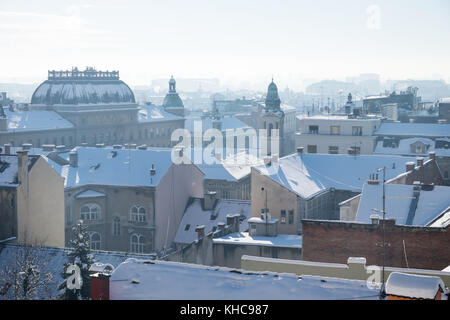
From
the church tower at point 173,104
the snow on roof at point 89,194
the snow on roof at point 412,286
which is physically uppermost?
the church tower at point 173,104

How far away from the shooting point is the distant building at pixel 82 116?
84.2 metres

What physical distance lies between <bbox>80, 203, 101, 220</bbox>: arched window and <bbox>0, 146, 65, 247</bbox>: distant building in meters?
7.78

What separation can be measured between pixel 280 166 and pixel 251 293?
30441 millimetres

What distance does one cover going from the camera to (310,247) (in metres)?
29.3

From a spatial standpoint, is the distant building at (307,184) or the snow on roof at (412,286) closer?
the snow on roof at (412,286)

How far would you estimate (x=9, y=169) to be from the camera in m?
39.3

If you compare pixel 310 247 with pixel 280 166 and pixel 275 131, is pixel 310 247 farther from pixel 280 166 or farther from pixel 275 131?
pixel 275 131

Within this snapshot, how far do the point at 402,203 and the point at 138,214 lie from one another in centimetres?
2096

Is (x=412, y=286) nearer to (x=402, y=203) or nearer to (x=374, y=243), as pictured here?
(x=374, y=243)

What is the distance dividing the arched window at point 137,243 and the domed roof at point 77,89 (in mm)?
46908

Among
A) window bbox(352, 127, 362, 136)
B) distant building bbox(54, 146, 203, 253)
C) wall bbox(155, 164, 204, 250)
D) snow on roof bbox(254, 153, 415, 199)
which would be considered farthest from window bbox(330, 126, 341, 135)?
distant building bbox(54, 146, 203, 253)

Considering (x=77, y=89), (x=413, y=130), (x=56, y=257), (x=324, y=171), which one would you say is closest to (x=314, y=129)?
(x=413, y=130)

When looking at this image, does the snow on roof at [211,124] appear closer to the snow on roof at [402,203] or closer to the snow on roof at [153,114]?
the snow on roof at [153,114]

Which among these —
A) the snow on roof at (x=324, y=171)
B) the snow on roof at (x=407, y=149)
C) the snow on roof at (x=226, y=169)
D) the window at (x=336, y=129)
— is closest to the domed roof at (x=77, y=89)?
the snow on roof at (x=226, y=169)
